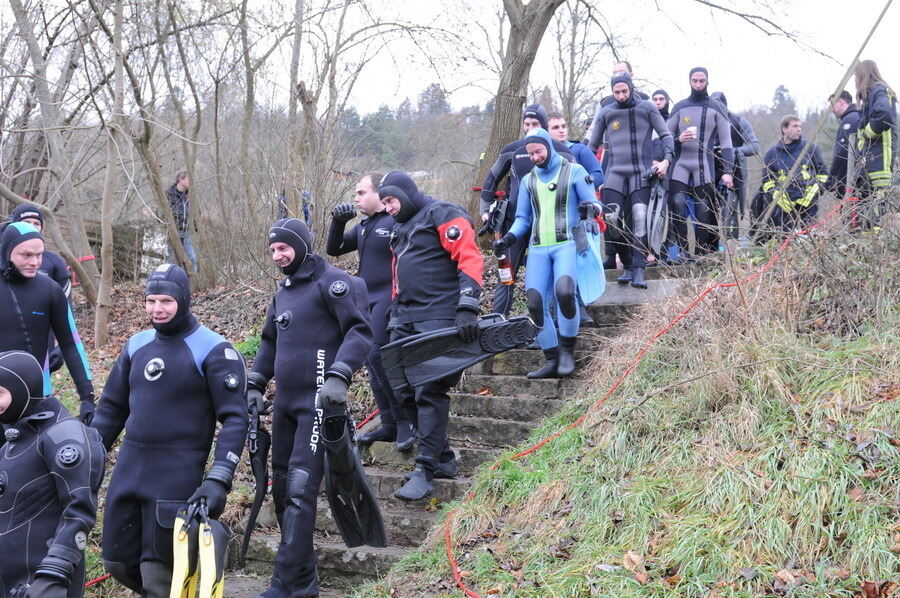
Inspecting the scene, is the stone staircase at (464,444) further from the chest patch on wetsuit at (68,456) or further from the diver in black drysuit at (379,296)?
the chest patch on wetsuit at (68,456)

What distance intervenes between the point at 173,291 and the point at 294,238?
0.98m

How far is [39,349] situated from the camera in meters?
6.26

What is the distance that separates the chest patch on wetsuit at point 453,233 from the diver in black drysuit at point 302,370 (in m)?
0.91

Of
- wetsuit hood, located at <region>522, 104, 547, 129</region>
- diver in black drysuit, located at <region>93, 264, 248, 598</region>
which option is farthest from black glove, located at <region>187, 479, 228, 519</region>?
wetsuit hood, located at <region>522, 104, 547, 129</region>

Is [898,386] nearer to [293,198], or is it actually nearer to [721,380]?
[721,380]

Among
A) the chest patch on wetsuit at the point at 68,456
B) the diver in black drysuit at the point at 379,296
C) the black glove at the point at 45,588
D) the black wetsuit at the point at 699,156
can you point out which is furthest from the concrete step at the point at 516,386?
A: the black glove at the point at 45,588

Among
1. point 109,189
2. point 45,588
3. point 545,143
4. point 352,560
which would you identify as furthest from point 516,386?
point 109,189

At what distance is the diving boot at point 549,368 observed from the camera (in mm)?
7438

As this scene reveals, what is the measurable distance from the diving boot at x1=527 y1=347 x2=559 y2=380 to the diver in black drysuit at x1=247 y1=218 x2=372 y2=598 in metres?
2.42

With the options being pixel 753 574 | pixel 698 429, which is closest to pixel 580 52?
pixel 698 429

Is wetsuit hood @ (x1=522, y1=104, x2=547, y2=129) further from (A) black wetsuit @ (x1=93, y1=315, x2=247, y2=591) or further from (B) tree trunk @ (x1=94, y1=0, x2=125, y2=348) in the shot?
(B) tree trunk @ (x1=94, y1=0, x2=125, y2=348)

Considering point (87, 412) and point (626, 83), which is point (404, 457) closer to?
point (87, 412)

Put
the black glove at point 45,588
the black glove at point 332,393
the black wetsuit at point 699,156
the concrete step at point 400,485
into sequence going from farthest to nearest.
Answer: the black wetsuit at point 699,156
the concrete step at point 400,485
the black glove at point 332,393
the black glove at point 45,588

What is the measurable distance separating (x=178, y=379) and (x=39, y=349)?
2.21 metres
